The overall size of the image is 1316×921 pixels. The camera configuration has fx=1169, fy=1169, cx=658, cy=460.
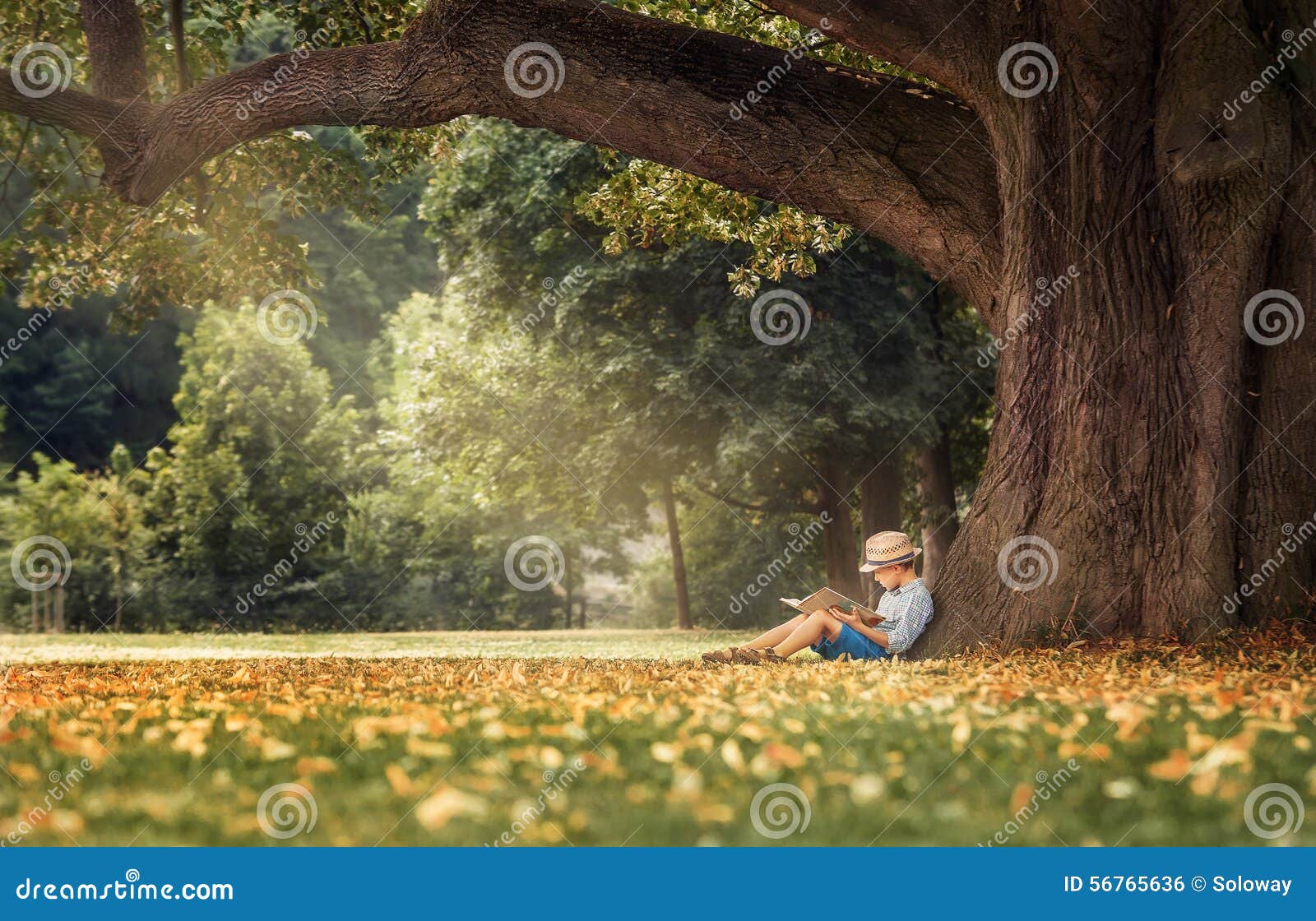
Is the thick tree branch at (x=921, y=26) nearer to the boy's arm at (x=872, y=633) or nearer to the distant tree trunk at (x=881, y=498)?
the boy's arm at (x=872, y=633)

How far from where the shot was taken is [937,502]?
73.8ft

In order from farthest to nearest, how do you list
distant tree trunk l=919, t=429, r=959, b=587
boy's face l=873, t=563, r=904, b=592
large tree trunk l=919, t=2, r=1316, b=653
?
distant tree trunk l=919, t=429, r=959, b=587, boy's face l=873, t=563, r=904, b=592, large tree trunk l=919, t=2, r=1316, b=653

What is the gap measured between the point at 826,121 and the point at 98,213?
840 centimetres

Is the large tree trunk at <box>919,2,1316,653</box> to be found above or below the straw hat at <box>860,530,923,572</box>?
above

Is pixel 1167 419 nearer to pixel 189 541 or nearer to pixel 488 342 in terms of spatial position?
pixel 488 342

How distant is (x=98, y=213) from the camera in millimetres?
12914

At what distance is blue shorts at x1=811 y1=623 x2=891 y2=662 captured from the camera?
880cm

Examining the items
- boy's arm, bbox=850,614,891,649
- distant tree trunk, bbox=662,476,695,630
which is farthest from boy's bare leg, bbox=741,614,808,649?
distant tree trunk, bbox=662,476,695,630

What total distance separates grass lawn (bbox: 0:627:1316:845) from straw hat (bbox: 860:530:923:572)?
224cm

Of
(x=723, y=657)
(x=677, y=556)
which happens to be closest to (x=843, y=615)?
(x=723, y=657)

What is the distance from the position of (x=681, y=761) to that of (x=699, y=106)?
6.11 meters

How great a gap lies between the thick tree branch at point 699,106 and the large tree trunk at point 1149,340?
713 mm

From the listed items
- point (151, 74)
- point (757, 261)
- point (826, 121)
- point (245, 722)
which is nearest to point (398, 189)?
point (151, 74)

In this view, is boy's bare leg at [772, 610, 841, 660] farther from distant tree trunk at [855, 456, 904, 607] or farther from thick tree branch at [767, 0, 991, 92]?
distant tree trunk at [855, 456, 904, 607]
